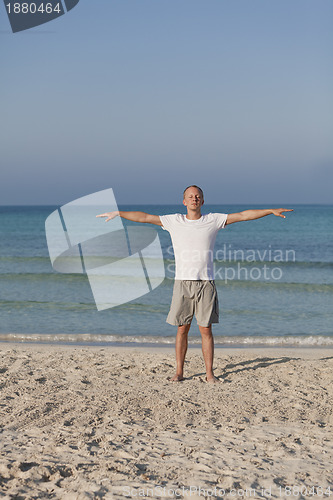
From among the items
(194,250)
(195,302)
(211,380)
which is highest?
(194,250)

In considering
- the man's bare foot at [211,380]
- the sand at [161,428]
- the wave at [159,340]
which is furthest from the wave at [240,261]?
the man's bare foot at [211,380]

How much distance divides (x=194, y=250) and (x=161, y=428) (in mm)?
1747

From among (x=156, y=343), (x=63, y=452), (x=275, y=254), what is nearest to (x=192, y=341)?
(x=156, y=343)

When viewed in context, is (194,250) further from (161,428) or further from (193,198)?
(161,428)

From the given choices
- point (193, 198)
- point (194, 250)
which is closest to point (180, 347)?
point (194, 250)

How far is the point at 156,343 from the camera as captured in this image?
8297 millimetres

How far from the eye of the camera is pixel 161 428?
4.21 meters

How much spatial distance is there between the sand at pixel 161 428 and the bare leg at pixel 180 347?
15cm

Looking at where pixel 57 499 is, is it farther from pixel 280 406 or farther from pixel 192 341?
pixel 192 341

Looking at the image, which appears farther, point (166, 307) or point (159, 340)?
point (166, 307)

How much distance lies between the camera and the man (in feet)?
16.9

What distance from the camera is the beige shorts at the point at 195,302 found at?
207 inches

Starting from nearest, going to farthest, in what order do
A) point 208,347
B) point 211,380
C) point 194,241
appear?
point 194,241
point 208,347
point 211,380

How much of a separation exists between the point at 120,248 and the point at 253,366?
64.9 feet
